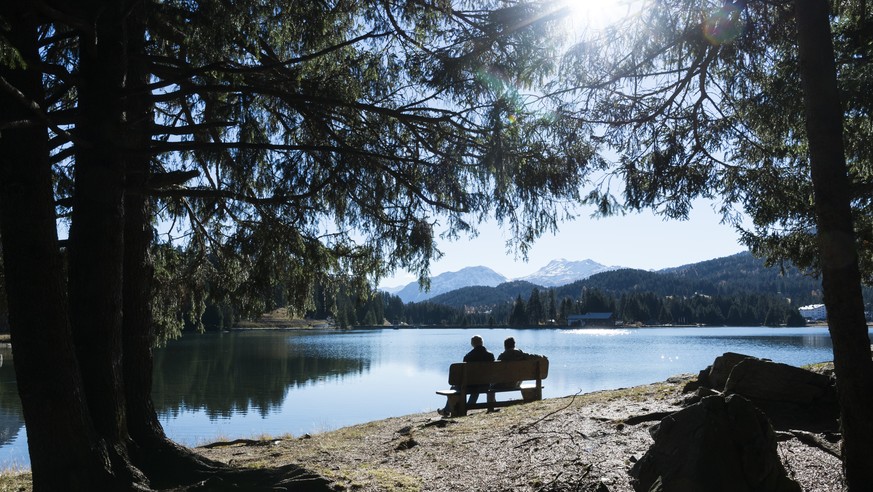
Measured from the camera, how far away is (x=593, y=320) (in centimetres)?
14050

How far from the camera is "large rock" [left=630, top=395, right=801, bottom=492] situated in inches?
129

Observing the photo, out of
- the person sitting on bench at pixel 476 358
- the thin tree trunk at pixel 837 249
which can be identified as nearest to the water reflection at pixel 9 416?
the person sitting on bench at pixel 476 358

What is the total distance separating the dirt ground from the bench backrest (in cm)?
86

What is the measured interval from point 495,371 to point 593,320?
5413 inches

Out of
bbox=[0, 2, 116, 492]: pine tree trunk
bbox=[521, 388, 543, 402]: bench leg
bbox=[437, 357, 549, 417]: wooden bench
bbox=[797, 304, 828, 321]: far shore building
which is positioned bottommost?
bbox=[797, 304, 828, 321]: far shore building

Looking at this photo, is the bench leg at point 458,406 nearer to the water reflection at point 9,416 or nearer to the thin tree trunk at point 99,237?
Result: the thin tree trunk at point 99,237

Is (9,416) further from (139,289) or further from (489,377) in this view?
(489,377)

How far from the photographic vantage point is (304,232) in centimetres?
662

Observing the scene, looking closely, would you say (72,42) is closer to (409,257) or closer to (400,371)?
(409,257)

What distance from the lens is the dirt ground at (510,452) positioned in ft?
13.7

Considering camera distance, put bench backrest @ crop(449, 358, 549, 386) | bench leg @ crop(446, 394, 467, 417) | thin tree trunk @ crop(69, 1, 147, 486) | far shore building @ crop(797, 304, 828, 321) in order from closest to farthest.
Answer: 1. thin tree trunk @ crop(69, 1, 147, 486)
2. bench leg @ crop(446, 394, 467, 417)
3. bench backrest @ crop(449, 358, 549, 386)
4. far shore building @ crop(797, 304, 828, 321)

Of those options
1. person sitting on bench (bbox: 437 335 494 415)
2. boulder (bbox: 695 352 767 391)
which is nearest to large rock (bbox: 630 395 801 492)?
boulder (bbox: 695 352 767 391)

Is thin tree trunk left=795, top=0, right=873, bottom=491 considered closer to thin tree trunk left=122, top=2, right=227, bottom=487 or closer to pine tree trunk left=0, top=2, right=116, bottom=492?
thin tree trunk left=122, top=2, right=227, bottom=487

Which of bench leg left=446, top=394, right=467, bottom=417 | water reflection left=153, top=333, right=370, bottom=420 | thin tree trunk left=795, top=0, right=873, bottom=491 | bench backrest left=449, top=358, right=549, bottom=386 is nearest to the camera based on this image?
thin tree trunk left=795, top=0, right=873, bottom=491
